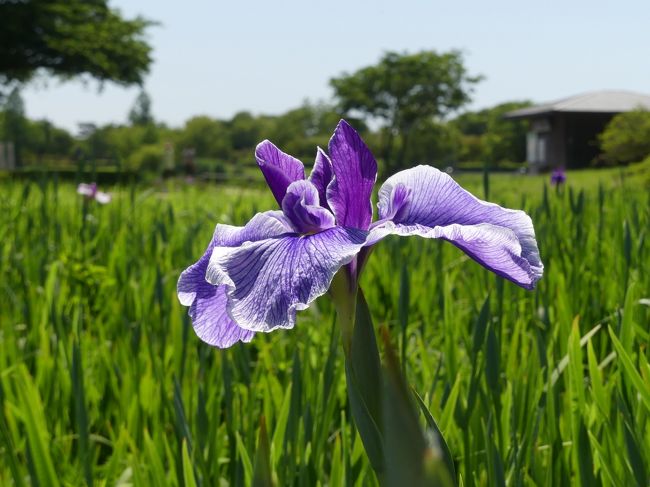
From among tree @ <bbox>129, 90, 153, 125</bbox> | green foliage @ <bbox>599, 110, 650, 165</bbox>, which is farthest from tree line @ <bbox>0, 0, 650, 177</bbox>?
tree @ <bbox>129, 90, 153, 125</bbox>

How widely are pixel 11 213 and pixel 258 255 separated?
2.94m

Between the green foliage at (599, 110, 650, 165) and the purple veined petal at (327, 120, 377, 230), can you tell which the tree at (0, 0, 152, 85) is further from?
the purple veined petal at (327, 120, 377, 230)

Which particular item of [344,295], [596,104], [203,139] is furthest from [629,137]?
[203,139]

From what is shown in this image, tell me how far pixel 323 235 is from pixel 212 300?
0.46ft

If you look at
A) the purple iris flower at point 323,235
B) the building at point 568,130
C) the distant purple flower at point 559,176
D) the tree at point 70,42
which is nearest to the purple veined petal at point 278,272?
the purple iris flower at point 323,235

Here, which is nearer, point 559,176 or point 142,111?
point 559,176

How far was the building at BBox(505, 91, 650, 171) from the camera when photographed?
104 feet

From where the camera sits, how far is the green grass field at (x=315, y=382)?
897mm

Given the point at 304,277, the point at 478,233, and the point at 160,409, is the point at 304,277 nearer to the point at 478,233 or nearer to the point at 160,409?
the point at 478,233

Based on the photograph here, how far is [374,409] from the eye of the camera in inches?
20.3

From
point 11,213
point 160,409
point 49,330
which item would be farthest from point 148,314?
point 11,213

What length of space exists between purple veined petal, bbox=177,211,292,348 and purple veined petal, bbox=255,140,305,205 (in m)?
0.06

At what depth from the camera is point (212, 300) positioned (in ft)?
2.03

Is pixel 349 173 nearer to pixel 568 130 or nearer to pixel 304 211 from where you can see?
pixel 304 211
